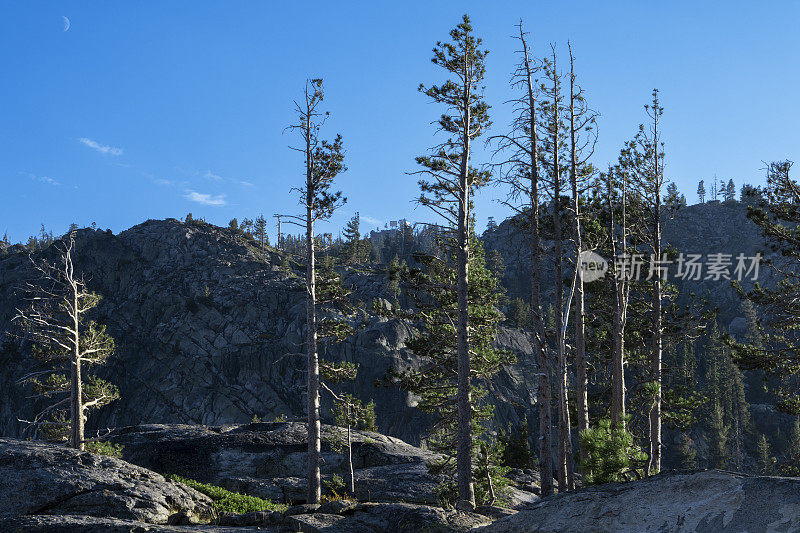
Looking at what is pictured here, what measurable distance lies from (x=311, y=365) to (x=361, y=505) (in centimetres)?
914

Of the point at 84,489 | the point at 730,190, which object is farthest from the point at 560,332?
the point at 730,190

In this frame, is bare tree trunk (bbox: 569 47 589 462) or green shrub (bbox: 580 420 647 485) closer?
green shrub (bbox: 580 420 647 485)

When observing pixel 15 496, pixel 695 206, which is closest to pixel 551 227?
pixel 15 496

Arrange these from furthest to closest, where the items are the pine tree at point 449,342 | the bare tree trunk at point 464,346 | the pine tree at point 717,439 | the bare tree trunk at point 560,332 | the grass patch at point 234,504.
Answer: the pine tree at point 717,439 → the pine tree at point 449,342 → the bare tree trunk at point 560,332 → the bare tree trunk at point 464,346 → the grass patch at point 234,504

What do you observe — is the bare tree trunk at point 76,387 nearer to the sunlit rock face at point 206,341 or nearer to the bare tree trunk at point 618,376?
the bare tree trunk at point 618,376

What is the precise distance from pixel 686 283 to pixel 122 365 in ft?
380

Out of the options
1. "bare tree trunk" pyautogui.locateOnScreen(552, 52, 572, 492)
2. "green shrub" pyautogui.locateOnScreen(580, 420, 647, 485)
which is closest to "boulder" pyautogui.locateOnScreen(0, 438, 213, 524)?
"green shrub" pyautogui.locateOnScreen(580, 420, 647, 485)

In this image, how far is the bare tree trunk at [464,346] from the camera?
14.7 m

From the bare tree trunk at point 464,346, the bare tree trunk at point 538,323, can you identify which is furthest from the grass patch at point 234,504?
the bare tree trunk at point 538,323

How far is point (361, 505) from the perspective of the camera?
10.1 meters

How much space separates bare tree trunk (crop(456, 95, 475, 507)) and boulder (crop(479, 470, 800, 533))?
744 centimetres

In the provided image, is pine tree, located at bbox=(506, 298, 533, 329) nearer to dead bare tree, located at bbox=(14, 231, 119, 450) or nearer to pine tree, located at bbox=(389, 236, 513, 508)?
pine tree, located at bbox=(389, 236, 513, 508)

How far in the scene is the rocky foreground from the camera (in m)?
5.80

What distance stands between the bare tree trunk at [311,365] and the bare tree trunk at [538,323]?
735cm
